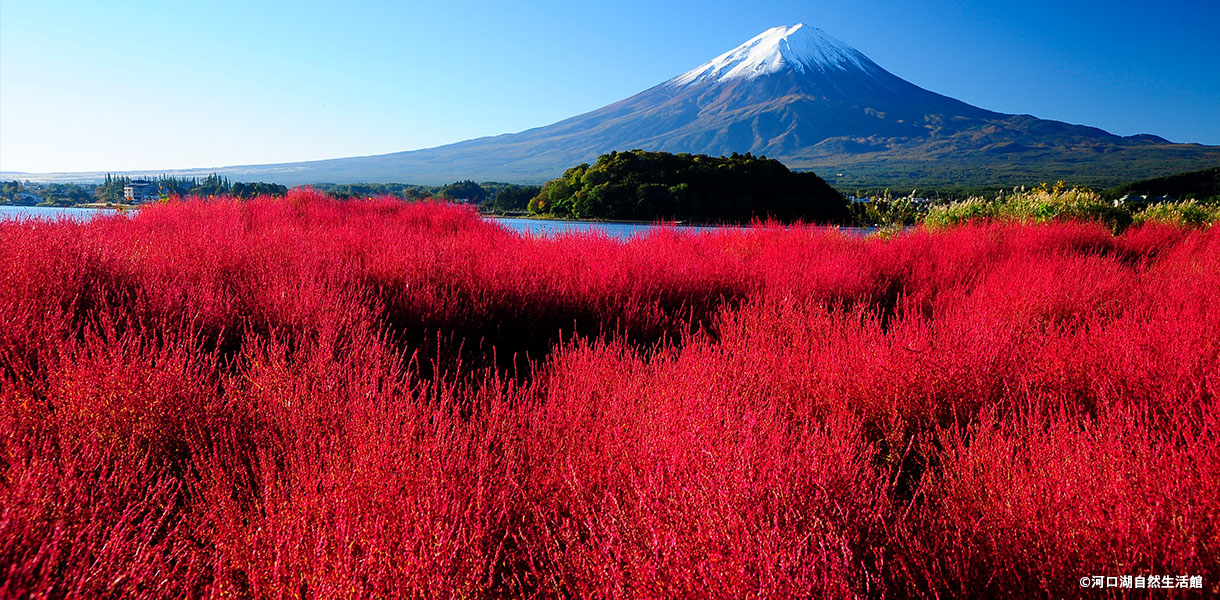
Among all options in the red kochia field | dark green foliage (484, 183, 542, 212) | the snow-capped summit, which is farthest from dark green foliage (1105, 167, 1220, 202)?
the snow-capped summit

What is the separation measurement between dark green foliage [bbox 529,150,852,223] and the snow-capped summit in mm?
87545

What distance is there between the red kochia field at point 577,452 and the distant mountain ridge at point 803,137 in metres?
62.7

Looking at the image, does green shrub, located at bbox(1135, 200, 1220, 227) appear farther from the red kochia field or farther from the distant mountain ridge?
the distant mountain ridge

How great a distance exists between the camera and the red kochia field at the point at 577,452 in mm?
A: 1282

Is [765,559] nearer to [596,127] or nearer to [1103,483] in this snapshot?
[1103,483]

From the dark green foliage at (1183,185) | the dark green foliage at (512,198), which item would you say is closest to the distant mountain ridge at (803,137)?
the dark green foliage at (1183,185)

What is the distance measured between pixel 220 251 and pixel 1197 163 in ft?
274

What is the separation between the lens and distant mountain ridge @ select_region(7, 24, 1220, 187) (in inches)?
2913

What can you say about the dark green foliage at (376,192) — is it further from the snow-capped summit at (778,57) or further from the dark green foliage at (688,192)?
the snow-capped summit at (778,57)

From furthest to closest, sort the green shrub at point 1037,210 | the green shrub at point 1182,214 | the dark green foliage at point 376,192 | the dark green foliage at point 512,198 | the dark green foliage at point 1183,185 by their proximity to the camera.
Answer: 1. the dark green foliage at point 1183,185
2. the dark green foliage at point 512,198
3. the dark green foliage at point 376,192
4. the green shrub at point 1182,214
5. the green shrub at point 1037,210

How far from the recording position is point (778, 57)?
367ft

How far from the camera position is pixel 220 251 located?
446 cm

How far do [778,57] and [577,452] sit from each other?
396 ft

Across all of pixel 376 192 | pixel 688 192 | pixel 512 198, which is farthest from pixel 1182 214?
pixel 376 192
